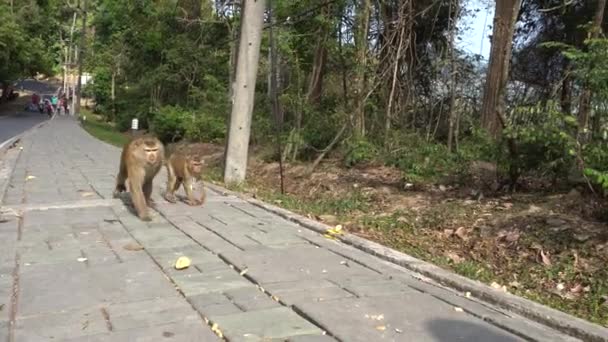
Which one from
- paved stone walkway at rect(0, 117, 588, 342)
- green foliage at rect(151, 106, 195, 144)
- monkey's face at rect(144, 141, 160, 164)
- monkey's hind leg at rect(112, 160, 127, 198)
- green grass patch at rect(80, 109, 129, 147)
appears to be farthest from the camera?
green grass patch at rect(80, 109, 129, 147)

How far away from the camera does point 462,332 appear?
4.14 metres

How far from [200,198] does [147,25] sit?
21.1 metres

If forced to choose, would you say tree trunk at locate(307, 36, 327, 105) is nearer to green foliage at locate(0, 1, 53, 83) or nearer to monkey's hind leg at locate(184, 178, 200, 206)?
monkey's hind leg at locate(184, 178, 200, 206)

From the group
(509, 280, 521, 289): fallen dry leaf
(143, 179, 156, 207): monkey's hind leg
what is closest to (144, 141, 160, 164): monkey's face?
(143, 179, 156, 207): monkey's hind leg

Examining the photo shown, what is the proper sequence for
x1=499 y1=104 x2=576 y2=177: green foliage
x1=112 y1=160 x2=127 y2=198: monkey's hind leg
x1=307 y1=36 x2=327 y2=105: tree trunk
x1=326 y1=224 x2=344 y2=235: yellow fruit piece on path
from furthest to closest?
x1=307 y1=36 x2=327 y2=105: tree trunk → x1=112 y1=160 x2=127 y2=198: monkey's hind leg → x1=326 y1=224 x2=344 y2=235: yellow fruit piece on path → x1=499 y1=104 x2=576 y2=177: green foliage

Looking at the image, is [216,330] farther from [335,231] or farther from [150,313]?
[335,231]

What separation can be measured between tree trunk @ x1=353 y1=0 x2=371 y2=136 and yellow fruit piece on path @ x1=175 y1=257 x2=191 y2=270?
7.18m

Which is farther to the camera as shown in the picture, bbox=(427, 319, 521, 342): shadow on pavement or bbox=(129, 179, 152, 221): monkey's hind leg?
bbox=(129, 179, 152, 221): monkey's hind leg

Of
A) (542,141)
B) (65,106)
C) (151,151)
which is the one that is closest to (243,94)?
(151,151)

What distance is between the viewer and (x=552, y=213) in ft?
22.8

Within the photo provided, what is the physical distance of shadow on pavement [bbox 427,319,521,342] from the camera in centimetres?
404

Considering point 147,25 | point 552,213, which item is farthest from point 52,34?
point 552,213

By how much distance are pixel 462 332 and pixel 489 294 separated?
0.79 meters

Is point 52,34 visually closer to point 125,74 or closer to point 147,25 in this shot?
point 125,74
